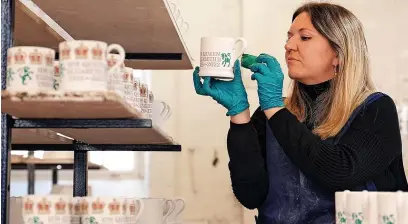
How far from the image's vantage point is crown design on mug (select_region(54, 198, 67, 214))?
1634mm

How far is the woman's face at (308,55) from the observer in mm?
2426

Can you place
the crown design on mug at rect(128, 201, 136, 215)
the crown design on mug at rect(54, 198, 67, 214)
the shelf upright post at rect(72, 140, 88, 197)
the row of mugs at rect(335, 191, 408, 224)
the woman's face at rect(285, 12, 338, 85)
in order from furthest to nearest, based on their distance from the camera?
→ 1. the shelf upright post at rect(72, 140, 88, 197)
2. the woman's face at rect(285, 12, 338, 85)
3. the crown design on mug at rect(128, 201, 136, 215)
4. the crown design on mug at rect(54, 198, 67, 214)
5. the row of mugs at rect(335, 191, 408, 224)

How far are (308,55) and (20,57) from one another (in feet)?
3.52

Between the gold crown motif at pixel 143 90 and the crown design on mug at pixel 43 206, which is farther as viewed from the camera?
the gold crown motif at pixel 143 90

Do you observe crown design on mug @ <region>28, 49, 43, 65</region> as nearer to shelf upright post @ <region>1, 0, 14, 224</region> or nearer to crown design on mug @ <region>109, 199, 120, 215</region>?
shelf upright post @ <region>1, 0, 14, 224</region>

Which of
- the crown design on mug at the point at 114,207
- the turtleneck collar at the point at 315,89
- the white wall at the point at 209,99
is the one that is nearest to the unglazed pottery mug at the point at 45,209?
the crown design on mug at the point at 114,207

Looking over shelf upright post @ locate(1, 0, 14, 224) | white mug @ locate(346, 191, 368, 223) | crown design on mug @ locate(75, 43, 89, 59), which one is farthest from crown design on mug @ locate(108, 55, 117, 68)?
white mug @ locate(346, 191, 368, 223)

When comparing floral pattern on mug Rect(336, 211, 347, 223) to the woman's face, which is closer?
floral pattern on mug Rect(336, 211, 347, 223)

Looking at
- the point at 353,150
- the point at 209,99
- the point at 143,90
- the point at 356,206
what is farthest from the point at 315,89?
the point at 209,99

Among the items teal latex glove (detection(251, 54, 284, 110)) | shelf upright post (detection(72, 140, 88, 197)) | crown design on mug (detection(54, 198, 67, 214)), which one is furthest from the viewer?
shelf upright post (detection(72, 140, 88, 197))

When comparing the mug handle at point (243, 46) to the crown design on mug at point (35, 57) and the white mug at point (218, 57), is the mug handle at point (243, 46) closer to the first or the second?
the white mug at point (218, 57)

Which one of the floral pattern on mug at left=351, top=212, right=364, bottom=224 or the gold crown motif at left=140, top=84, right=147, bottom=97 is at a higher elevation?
the gold crown motif at left=140, top=84, right=147, bottom=97

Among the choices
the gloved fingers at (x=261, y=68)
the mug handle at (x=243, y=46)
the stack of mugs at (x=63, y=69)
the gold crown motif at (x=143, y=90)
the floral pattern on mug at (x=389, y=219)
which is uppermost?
the mug handle at (x=243, y=46)

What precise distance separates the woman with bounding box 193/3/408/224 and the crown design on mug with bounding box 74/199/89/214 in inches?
28.9
